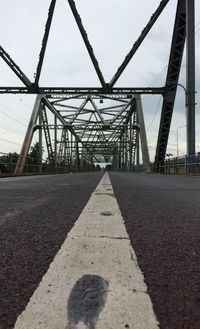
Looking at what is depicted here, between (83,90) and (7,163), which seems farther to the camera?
(83,90)

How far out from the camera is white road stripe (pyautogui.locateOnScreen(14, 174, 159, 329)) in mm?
1626

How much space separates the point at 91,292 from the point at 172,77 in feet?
101

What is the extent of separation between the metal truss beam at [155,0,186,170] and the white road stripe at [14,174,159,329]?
27.3m

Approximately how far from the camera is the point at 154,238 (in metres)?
3.38

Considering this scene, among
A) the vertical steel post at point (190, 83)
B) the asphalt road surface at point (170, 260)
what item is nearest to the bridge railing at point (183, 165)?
the vertical steel post at point (190, 83)

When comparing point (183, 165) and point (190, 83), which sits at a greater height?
point (190, 83)

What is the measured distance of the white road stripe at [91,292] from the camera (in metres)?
1.63

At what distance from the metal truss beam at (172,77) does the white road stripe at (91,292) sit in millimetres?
27300

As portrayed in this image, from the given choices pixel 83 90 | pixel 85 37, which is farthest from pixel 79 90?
pixel 85 37

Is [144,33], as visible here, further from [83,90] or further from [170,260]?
[170,260]

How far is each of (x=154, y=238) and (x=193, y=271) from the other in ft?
3.18

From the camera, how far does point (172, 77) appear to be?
104 feet

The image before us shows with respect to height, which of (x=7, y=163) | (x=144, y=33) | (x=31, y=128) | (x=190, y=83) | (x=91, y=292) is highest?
(x=144, y=33)

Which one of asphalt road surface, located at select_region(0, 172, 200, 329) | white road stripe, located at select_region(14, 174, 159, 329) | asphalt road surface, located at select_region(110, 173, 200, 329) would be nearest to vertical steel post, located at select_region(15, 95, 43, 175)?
asphalt road surface, located at select_region(0, 172, 200, 329)
